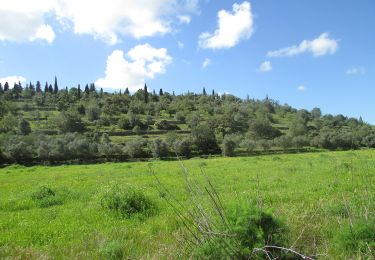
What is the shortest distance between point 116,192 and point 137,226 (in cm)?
293

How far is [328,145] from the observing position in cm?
11450

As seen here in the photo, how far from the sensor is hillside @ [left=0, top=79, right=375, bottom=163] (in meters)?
100

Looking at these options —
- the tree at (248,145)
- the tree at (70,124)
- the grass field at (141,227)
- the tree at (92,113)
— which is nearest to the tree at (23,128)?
the tree at (70,124)

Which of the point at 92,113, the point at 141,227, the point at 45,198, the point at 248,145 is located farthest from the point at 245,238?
the point at 92,113

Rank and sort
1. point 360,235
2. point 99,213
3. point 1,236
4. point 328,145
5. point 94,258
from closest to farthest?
point 360,235
point 94,258
point 1,236
point 99,213
point 328,145

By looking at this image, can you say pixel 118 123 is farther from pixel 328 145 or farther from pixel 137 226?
pixel 137 226

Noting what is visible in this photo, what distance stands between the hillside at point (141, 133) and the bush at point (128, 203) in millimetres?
51752

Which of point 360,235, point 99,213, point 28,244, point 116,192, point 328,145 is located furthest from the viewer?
point 328,145

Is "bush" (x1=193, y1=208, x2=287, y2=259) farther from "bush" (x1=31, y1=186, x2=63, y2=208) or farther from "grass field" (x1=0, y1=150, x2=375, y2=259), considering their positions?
"bush" (x1=31, y1=186, x2=63, y2=208)

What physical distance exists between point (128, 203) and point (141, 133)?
13395 cm

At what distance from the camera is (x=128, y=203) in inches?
469

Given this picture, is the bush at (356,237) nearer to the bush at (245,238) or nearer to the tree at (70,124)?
the bush at (245,238)

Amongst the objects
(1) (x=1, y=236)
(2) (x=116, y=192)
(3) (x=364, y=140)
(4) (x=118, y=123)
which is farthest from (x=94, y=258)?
(4) (x=118, y=123)

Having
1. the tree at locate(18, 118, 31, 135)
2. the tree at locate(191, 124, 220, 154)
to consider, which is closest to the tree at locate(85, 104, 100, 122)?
the tree at locate(18, 118, 31, 135)
